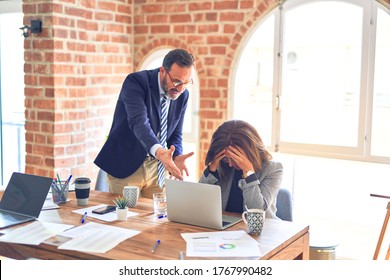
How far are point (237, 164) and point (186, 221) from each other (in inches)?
16.4

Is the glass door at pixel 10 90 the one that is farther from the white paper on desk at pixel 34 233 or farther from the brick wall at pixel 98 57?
the white paper on desk at pixel 34 233

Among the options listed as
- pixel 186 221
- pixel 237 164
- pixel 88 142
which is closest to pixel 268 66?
pixel 88 142

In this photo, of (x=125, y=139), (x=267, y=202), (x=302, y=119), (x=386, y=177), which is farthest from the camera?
(x=302, y=119)

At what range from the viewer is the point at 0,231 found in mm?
2287

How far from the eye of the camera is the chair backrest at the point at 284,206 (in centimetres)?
288

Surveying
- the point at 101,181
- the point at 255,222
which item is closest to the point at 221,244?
the point at 255,222

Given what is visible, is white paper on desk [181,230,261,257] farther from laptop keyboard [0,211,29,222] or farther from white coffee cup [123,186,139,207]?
laptop keyboard [0,211,29,222]

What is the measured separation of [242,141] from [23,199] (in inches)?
42.6

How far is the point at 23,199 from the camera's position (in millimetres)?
2545

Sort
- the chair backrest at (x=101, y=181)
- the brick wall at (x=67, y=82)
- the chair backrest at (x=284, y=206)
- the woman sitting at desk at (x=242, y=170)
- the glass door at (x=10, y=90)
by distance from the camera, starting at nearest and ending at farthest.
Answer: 1. the woman sitting at desk at (x=242, y=170)
2. the chair backrest at (x=284, y=206)
3. the chair backrest at (x=101, y=181)
4. the brick wall at (x=67, y=82)
5. the glass door at (x=10, y=90)

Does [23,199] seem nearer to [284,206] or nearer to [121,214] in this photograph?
[121,214]

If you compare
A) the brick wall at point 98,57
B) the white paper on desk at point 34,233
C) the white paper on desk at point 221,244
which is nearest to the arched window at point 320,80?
the brick wall at point 98,57

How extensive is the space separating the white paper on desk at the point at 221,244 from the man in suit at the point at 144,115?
2.67 ft
